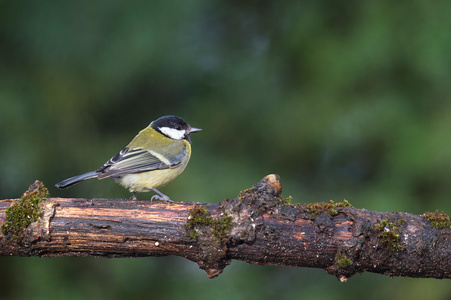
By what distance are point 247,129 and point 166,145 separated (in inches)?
39.4

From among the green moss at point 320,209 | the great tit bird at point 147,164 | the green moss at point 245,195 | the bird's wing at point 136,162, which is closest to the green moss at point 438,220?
the green moss at point 320,209

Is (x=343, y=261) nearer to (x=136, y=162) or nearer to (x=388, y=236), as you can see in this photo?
(x=388, y=236)

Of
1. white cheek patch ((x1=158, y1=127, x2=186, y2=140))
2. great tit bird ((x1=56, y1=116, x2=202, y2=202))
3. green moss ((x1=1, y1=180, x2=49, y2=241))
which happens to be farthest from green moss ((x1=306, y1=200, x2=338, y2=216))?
white cheek patch ((x1=158, y1=127, x2=186, y2=140))

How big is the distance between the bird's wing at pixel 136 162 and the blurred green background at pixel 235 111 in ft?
1.74

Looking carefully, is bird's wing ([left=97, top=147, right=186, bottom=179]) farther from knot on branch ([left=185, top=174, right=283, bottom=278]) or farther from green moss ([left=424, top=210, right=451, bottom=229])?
green moss ([left=424, top=210, right=451, bottom=229])

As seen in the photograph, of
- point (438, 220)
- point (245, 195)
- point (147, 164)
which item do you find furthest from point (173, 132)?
point (438, 220)

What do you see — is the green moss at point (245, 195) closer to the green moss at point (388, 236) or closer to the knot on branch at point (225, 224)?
the knot on branch at point (225, 224)

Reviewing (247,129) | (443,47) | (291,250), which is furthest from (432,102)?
(291,250)

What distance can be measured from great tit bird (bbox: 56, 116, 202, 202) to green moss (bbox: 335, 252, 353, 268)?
1062 millimetres

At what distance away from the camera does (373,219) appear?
224 centimetres

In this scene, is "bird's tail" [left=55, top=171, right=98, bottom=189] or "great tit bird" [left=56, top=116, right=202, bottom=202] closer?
"bird's tail" [left=55, top=171, right=98, bottom=189]

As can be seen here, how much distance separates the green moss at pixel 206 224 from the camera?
214 cm

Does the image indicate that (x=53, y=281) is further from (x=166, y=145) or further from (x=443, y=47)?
(x=443, y=47)

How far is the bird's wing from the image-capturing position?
117 inches
